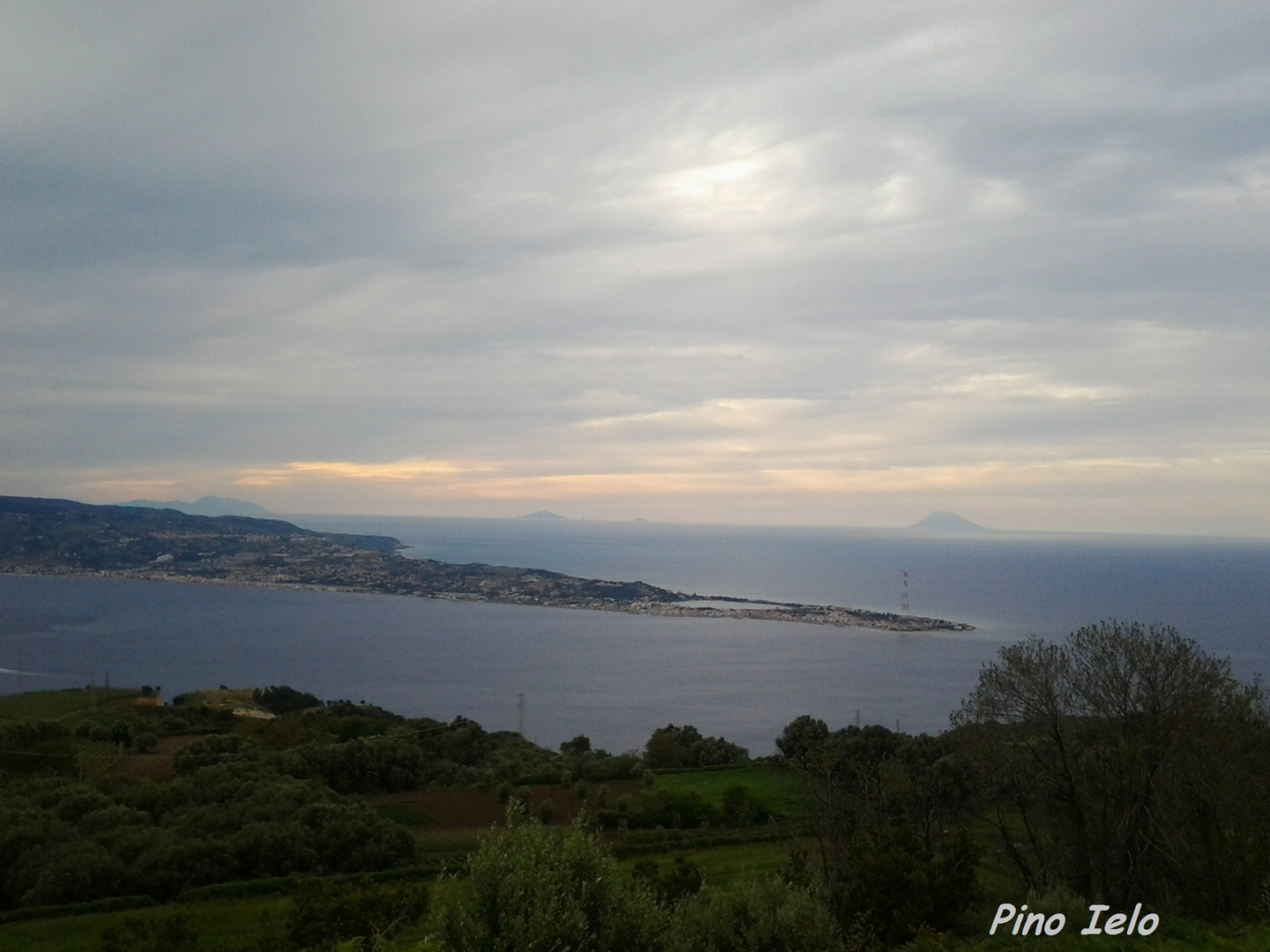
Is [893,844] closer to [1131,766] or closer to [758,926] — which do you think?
[758,926]

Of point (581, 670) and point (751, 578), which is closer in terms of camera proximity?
point (581, 670)

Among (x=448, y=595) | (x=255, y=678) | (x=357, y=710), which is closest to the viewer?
(x=357, y=710)

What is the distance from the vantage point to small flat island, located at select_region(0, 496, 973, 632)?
92375 mm

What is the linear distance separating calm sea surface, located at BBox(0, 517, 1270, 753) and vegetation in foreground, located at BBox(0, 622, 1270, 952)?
2431 cm

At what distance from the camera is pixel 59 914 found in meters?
11.3

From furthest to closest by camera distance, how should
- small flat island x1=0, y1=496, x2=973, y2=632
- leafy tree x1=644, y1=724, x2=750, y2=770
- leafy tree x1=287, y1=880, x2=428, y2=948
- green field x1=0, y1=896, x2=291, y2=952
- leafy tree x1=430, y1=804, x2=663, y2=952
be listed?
small flat island x1=0, y1=496, x2=973, y2=632 < leafy tree x1=644, y1=724, x2=750, y2=770 < green field x1=0, y1=896, x2=291, y2=952 < leafy tree x1=287, y1=880, x2=428, y2=948 < leafy tree x1=430, y1=804, x2=663, y2=952

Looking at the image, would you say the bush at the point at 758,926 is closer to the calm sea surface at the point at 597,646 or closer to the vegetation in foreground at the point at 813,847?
the vegetation in foreground at the point at 813,847

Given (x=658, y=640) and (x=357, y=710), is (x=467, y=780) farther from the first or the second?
(x=658, y=640)

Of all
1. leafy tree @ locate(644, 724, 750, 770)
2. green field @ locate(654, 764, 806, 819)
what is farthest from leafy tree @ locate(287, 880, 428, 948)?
leafy tree @ locate(644, 724, 750, 770)

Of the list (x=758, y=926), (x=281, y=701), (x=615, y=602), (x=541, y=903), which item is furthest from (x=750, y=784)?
(x=615, y=602)

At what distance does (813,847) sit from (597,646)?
54.9 m

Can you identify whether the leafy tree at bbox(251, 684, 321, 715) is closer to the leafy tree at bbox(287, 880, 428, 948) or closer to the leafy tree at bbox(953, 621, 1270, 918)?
the leafy tree at bbox(287, 880, 428, 948)

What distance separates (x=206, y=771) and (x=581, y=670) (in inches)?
1623

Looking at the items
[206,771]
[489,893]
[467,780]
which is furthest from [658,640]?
[489,893]
